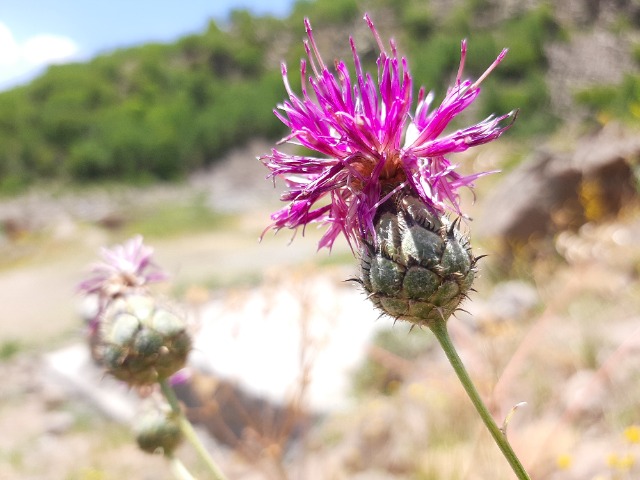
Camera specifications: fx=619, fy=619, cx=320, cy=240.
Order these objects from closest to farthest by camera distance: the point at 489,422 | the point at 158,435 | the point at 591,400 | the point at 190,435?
the point at 489,422, the point at 190,435, the point at 158,435, the point at 591,400

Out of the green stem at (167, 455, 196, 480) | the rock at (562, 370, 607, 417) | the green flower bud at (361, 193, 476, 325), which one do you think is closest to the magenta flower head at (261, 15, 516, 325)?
the green flower bud at (361, 193, 476, 325)

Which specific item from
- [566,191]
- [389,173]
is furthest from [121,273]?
[566,191]

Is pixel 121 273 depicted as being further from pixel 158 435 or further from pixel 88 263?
pixel 88 263

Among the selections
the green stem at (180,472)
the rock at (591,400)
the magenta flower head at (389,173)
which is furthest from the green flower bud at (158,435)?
the rock at (591,400)

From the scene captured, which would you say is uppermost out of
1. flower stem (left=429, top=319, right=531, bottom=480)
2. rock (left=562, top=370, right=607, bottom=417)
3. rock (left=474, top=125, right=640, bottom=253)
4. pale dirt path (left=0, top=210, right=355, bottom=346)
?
pale dirt path (left=0, top=210, right=355, bottom=346)

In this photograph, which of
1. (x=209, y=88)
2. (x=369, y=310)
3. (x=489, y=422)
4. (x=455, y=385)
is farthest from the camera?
(x=209, y=88)

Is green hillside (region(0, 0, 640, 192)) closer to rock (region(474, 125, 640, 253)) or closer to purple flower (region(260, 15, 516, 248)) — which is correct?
rock (region(474, 125, 640, 253))

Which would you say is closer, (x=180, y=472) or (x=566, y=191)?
(x=180, y=472)
